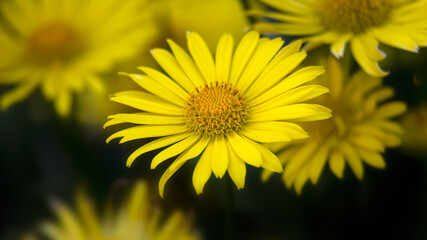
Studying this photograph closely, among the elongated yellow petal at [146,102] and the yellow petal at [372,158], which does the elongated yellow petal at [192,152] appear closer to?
the elongated yellow petal at [146,102]

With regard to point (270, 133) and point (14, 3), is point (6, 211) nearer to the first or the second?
point (14, 3)

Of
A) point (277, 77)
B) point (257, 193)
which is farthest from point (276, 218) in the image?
point (277, 77)

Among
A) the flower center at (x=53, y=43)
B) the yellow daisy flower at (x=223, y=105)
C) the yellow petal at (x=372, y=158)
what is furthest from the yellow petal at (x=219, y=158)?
the flower center at (x=53, y=43)

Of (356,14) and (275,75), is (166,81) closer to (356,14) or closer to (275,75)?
(275,75)

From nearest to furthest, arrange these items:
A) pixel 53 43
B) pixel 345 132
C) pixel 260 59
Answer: pixel 260 59 → pixel 345 132 → pixel 53 43

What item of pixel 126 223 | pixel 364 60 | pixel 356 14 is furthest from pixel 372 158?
pixel 126 223
